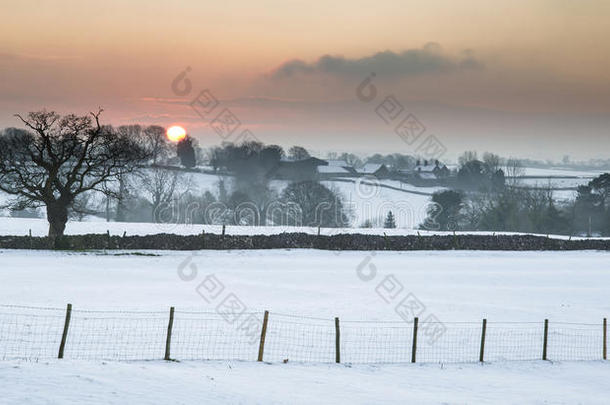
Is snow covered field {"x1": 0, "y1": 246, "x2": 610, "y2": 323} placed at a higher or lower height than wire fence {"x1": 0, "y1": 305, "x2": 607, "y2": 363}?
higher

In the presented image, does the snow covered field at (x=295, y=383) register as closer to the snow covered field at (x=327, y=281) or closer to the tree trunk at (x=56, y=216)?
the snow covered field at (x=327, y=281)

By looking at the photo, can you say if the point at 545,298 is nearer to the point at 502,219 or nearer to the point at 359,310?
the point at 359,310

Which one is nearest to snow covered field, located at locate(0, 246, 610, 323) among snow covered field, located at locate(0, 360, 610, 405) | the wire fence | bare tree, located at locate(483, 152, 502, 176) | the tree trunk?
the wire fence

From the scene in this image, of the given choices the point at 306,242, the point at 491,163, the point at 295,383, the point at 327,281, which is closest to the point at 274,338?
the point at 295,383

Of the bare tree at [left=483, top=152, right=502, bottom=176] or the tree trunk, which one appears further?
the bare tree at [left=483, top=152, right=502, bottom=176]

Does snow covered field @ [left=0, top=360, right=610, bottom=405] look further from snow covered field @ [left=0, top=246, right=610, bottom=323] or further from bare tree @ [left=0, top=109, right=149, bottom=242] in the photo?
bare tree @ [left=0, top=109, right=149, bottom=242]

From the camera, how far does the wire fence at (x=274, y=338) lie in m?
18.2

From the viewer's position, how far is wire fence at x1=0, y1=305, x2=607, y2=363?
18203mm

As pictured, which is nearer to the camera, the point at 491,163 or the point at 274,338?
the point at 274,338

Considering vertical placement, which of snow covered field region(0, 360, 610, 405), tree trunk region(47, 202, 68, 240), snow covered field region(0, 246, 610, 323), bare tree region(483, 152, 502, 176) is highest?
bare tree region(483, 152, 502, 176)

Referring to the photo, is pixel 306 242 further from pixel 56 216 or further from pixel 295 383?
pixel 295 383

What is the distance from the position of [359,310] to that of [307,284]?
336 inches

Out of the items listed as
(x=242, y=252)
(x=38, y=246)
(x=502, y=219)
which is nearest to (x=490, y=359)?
(x=242, y=252)

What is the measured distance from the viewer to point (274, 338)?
68.7 feet
